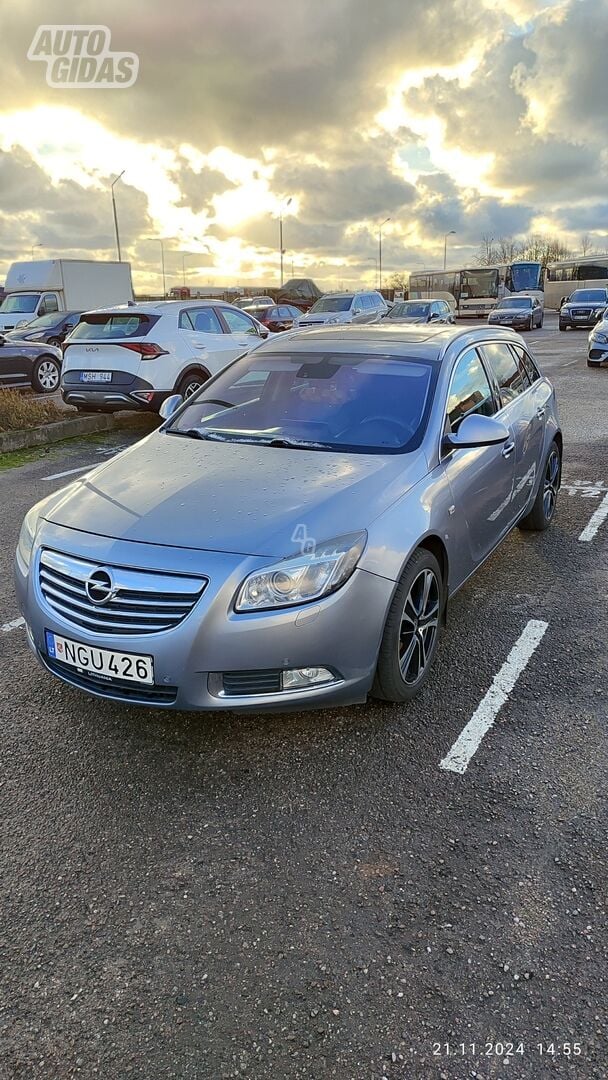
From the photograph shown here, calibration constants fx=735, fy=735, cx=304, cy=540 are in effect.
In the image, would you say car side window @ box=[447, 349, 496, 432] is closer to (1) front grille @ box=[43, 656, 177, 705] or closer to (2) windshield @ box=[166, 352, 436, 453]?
(2) windshield @ box=[166, 352, 436, 453]

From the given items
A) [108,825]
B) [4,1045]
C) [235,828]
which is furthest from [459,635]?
[4,1045]

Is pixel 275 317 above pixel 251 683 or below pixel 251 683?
above

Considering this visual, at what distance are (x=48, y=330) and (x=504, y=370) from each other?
1778 cm

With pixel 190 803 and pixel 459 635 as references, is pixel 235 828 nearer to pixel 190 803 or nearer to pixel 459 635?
pixel 190 803

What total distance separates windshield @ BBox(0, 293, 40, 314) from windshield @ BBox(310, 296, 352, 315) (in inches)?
342

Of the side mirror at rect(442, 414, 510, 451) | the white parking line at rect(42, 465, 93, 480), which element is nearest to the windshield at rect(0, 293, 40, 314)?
the white parking line at rect(42, 465, 93, 480)

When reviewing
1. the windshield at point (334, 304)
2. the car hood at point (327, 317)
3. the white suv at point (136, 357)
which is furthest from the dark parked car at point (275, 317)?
the white suv at point (136, 357)

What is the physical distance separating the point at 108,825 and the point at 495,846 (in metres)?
1.36

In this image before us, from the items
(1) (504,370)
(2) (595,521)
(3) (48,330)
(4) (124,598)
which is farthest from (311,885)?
(3) (48,330)

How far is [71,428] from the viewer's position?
10.1 m

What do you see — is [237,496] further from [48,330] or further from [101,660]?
[48,330]

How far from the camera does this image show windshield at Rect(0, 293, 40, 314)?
22531 millimetres

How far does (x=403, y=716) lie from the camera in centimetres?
325

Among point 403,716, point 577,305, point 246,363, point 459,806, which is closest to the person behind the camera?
point 459,806
